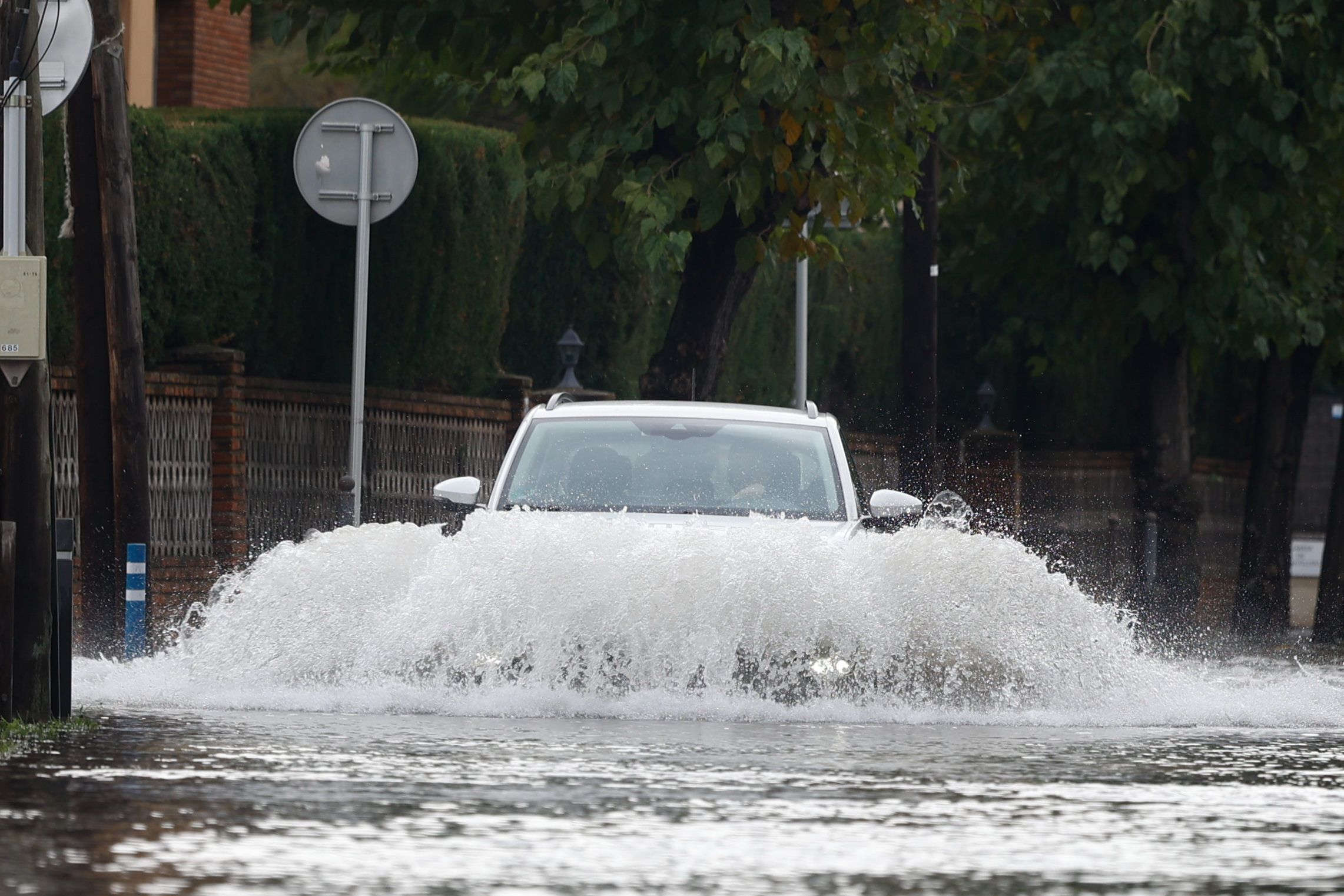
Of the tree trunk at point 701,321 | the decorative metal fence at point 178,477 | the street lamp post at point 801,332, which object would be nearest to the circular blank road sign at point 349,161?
the decorative metal fence at point 178,477

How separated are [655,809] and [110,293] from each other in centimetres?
976

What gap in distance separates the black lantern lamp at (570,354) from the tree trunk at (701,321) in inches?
99.8

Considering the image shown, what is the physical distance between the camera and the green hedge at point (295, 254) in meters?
20.8

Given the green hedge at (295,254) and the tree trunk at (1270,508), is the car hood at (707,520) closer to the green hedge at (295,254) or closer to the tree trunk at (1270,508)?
the green hedge at (295,254)

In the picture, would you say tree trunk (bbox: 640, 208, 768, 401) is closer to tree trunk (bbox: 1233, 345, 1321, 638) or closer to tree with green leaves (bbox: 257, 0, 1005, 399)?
tree with green leaves (bbox: 257, 0, 1005, 399)

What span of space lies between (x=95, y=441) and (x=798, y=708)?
6.74 metres

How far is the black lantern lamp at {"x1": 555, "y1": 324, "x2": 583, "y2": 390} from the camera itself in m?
25.7

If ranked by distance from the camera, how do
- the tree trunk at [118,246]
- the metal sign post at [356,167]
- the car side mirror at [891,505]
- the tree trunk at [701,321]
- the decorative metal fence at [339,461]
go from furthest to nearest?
the tree trunk at [701,321]
the decorative metal fence at [339,461]
the metal sign post at [356,167]
the tree trunk at [118,246]
the car side mirror at [891,505]

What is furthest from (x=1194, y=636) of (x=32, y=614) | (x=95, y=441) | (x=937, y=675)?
(x=32, y=614)

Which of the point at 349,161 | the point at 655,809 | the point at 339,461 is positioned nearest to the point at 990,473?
the point at 339,461

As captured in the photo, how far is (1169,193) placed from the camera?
2705 cm

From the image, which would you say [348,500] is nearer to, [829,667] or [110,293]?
[110,293]

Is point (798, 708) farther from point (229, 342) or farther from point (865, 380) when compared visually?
point (865, 380)

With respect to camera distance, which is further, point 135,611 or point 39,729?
point 135,611
